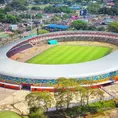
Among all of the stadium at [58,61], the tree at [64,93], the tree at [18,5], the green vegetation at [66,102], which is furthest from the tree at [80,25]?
the tree at [18,5]

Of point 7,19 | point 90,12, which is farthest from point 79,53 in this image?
point 90,12

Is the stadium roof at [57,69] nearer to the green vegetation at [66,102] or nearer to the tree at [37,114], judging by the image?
the green vegetation at [66,102]

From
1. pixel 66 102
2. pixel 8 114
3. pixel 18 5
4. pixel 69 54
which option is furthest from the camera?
pixel 18 5

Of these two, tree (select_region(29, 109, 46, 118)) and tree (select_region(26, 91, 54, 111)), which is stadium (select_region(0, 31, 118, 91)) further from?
tree (select_region(29, 109, 46, 118))

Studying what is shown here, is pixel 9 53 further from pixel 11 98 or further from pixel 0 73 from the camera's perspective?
pixel 11 98

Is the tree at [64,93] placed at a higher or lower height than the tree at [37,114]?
higher

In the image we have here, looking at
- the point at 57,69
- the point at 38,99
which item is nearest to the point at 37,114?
the point at 38,99

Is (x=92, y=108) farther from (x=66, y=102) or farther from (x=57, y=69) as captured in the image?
(x=57, y=69)

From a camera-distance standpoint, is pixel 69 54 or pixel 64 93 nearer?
pixel 64 93
